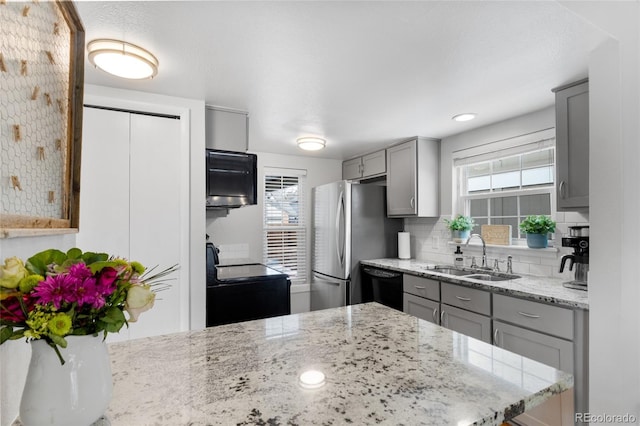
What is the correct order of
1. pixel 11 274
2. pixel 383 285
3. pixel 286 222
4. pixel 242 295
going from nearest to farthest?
pixel 11 274, pixel 242 295, pixel 383 285, pixel 286 222

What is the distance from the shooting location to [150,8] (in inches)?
54.5

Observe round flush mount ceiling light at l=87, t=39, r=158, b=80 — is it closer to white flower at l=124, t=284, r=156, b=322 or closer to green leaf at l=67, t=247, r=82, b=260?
green leaf at l=67, t=247, r=82, b=260

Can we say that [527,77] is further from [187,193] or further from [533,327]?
[187,193]

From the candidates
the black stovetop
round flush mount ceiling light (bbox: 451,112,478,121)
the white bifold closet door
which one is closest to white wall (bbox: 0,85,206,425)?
the white bifold closet door

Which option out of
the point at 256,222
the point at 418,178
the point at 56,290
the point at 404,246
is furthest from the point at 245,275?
the point at 56,290

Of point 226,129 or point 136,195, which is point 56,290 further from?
point 226,129

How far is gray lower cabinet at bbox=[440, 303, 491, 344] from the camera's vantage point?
2.37 meters

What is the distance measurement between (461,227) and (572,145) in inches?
48.9

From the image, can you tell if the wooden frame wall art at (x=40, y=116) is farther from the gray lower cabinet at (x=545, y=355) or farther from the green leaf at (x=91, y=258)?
the gray lower cabinet at (x=545, y=355)

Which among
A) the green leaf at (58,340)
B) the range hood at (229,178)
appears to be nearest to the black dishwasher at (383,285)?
the range hood at (229,178)

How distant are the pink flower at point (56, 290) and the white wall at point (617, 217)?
2.08 meters

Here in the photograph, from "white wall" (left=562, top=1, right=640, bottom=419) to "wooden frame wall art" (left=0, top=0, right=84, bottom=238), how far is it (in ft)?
6.70

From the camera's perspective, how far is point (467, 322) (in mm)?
2504

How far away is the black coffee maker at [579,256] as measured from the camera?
7.07 ft
